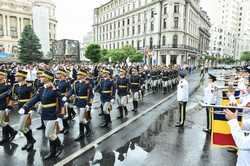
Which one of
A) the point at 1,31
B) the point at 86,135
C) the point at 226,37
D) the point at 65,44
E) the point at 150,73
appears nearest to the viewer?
the point at 86,135

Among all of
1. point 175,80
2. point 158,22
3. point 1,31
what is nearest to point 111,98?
point 175,80

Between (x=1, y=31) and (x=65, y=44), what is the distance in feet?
129

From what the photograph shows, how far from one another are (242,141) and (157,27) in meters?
60.1

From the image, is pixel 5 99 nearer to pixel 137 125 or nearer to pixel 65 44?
pixel 137 125

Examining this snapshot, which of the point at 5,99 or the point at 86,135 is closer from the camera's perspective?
the point at 5,99

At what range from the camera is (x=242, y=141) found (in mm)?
3137

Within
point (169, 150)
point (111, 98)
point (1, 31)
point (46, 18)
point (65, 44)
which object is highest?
point (46, 18)

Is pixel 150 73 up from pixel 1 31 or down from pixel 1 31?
down

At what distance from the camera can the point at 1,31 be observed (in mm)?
73938

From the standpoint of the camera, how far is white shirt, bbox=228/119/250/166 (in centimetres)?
314

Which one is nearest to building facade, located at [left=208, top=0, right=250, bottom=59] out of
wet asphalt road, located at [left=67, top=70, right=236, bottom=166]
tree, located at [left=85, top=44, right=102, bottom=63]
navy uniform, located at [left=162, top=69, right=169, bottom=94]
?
tree, located at [left=85, top=44, right=102, bottom=63]

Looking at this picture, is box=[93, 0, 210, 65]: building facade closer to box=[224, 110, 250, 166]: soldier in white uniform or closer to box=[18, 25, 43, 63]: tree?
box=[18, 25, 43, 63]: tree

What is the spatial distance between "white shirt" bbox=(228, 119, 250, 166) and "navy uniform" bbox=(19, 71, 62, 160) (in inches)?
170

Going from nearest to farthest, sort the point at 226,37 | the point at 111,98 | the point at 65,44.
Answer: the point at 111,98
the point at 65,44
the point at 226,37
